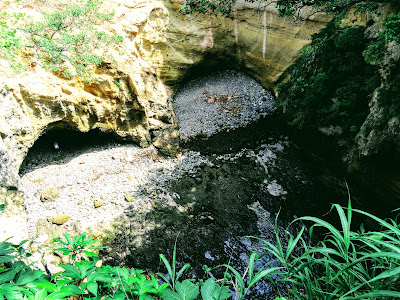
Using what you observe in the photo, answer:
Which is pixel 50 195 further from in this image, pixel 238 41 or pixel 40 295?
pixel 238 41

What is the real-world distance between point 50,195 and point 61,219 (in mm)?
1005

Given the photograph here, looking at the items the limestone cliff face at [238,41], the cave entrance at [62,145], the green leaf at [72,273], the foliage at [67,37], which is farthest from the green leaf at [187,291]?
the limestone cliff face at [238,41]

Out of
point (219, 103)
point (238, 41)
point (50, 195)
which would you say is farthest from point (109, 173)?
point (238, 41)

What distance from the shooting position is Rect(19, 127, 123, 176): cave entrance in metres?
7.19

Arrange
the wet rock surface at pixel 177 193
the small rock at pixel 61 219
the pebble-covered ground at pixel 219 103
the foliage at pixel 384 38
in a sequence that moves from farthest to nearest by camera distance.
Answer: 1. the pebble-covered ground at pixel 219 103
2. the small rock at pixel 61 219
3. the wet rock surface at pixel 177 193
4. the foliage at pixel 384 38

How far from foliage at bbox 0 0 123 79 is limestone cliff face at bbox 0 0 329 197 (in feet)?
1.12

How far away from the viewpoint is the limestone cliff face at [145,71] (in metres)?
5.88

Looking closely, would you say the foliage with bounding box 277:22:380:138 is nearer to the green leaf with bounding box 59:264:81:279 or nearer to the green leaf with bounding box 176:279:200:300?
the green leaf with bounding box 176:279:200:300

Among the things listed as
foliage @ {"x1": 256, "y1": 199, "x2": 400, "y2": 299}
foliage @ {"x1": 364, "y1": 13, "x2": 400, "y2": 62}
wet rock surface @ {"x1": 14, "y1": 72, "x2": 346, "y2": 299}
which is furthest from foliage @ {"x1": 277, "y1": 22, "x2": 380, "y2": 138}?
foliage @ {"x1": 256, "y1": 199, "x2": 400, "y2": 299}

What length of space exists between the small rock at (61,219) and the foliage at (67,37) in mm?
4189

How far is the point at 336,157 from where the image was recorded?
675cm

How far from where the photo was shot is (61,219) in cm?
581

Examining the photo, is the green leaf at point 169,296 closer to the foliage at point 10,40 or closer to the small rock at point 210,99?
the foliage at point 10,40

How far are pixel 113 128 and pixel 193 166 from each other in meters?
3.39
